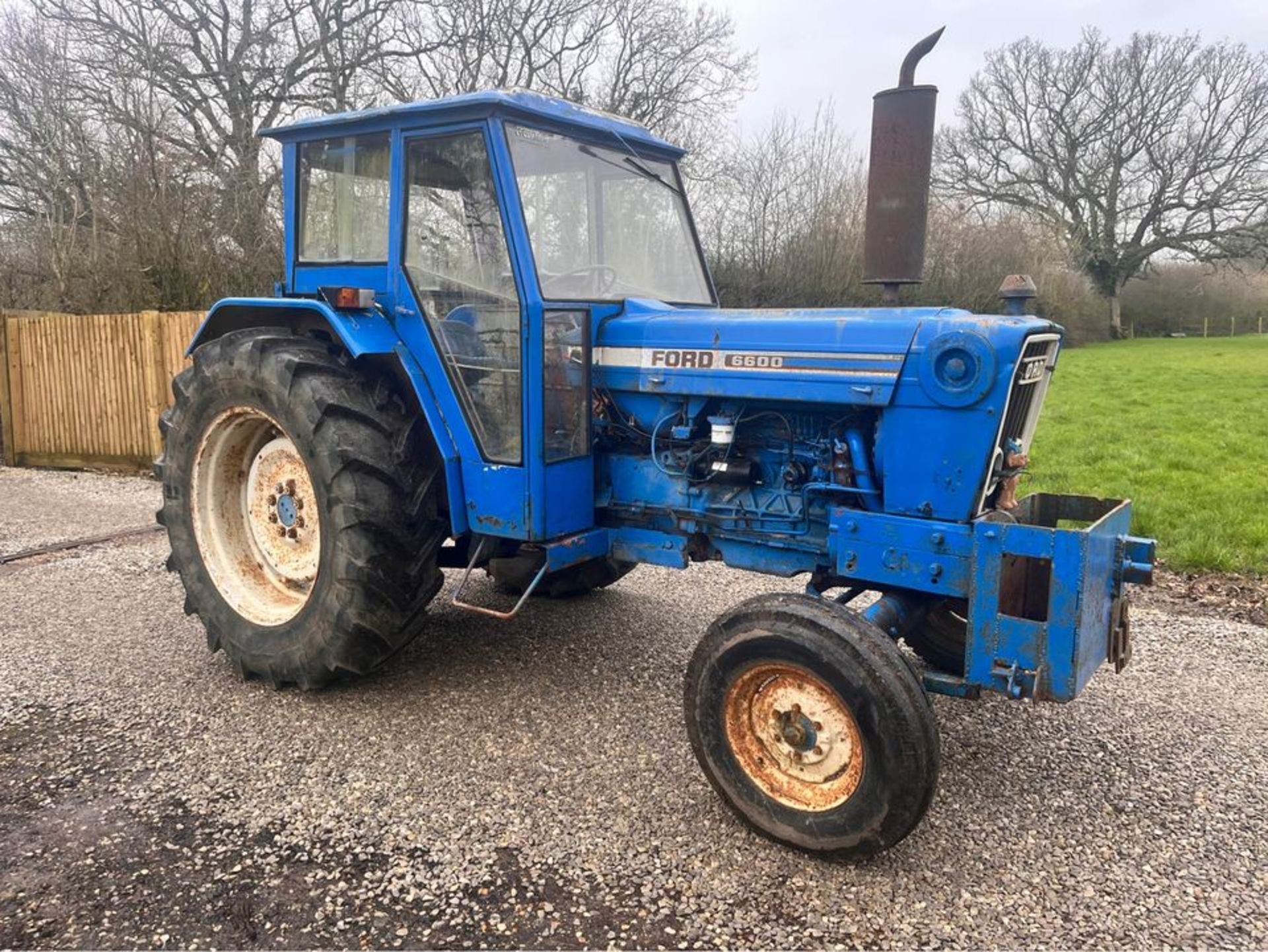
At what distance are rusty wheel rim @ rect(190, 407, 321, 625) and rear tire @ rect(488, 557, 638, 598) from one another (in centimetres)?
98

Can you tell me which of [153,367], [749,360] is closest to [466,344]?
[749,360]

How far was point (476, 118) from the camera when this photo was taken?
3.59 meters

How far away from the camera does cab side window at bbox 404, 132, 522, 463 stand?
362cm

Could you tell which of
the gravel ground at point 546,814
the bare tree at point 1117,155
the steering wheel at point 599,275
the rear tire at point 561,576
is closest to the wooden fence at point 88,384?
the gravel ground at point 546,814

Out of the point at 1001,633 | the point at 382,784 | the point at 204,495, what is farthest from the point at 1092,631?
the point at 204,495

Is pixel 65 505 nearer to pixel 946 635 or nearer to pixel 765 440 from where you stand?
pixel 765 440

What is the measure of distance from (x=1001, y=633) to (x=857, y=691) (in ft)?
1.73

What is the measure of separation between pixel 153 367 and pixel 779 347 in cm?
812

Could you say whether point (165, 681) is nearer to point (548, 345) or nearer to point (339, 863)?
point (339, 863)

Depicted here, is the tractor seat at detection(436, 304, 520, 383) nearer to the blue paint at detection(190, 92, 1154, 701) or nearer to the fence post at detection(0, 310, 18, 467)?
the blue paint at detection(190, 92, 1154, 701)

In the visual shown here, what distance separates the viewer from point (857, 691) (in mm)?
2713

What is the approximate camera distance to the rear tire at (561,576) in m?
4.87

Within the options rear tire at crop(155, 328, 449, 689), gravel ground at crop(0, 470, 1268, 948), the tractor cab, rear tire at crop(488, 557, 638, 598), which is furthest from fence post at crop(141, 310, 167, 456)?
the tractor cab

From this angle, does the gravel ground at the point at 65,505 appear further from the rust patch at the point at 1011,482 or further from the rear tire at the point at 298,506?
the rust patch at the point at 1011,482
